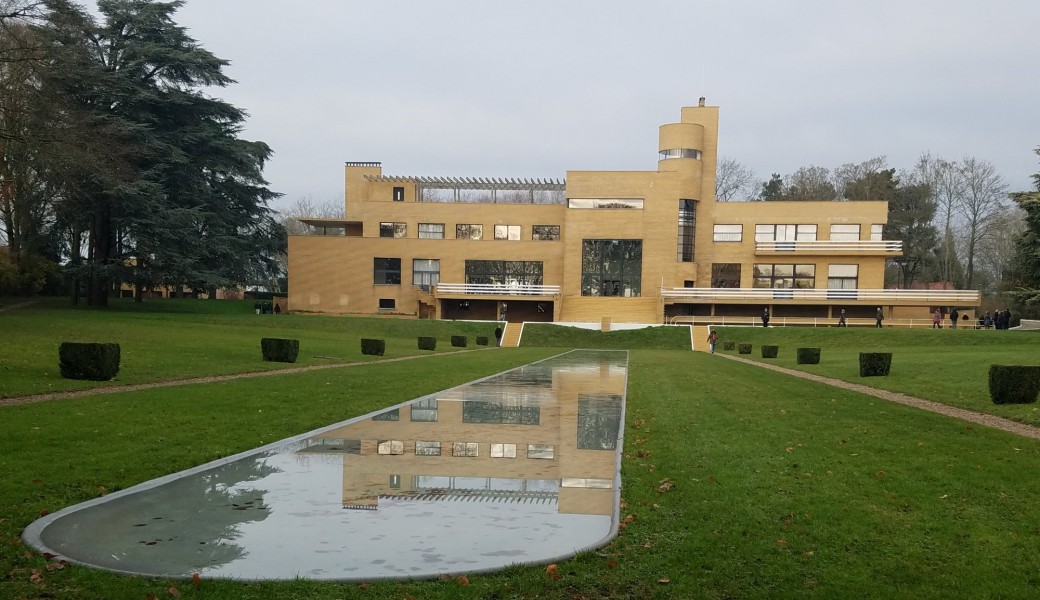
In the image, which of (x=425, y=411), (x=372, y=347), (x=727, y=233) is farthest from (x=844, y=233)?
(x=425, y=411)

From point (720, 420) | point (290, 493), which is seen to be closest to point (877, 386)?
point (720, 420)

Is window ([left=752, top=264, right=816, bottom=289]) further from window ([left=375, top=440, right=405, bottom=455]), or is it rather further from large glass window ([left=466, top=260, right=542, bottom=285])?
window ([left=375, top=440, right=405, bottom=455])

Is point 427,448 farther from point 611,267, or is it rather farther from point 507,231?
point 507,231

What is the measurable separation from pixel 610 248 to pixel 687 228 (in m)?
6.60

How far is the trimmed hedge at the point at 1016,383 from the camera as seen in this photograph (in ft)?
53.1

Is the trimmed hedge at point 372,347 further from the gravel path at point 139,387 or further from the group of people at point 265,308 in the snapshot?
the group of people at point 265,308

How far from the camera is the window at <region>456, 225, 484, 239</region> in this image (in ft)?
216

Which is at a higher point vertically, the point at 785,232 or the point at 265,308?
the point at 785,232

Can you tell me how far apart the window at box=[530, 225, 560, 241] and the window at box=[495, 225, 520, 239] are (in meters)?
1.29

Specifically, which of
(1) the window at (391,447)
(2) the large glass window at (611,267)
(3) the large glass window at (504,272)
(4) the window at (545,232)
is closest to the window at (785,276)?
(2) the large glass window at (611,267)

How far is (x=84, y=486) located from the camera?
7.61 m

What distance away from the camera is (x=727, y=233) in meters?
64.6

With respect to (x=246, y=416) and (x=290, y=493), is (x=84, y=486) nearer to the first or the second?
(x=290, y=493)

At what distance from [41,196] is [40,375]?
31.2 meters
